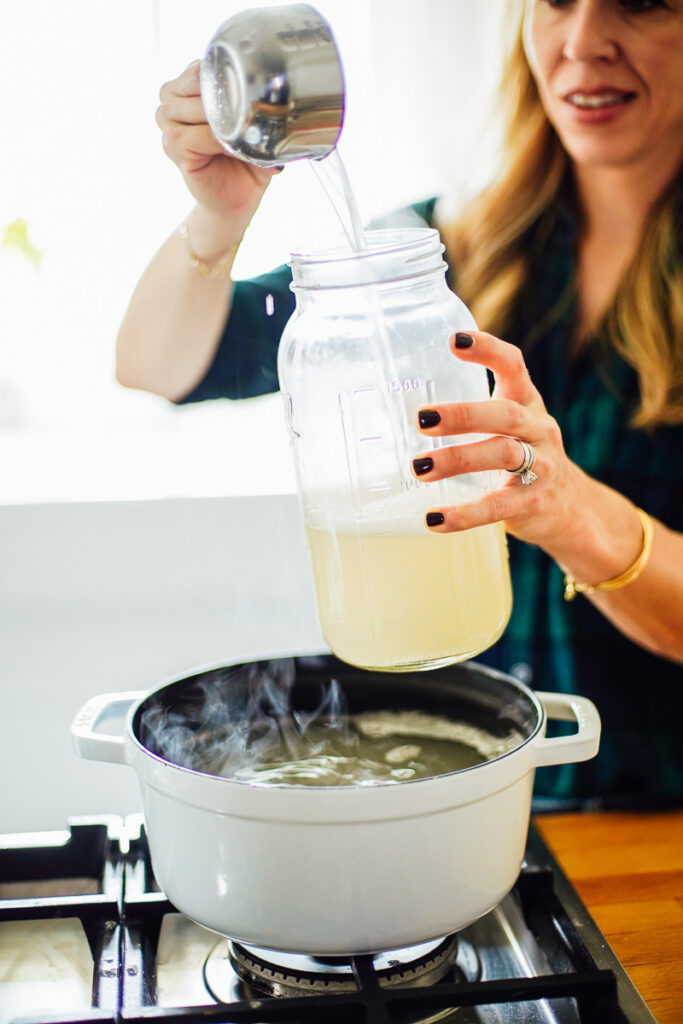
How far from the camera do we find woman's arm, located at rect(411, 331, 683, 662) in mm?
700

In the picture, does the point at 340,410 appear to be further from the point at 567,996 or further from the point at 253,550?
the point at 253,550

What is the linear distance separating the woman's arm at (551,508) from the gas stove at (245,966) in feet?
0.92

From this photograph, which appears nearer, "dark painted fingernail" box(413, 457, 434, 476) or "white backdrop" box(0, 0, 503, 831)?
"dark painted fingernail" box(413, 457, 434, 476)

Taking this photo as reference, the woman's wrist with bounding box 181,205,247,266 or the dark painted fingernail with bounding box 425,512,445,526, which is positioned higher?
the woman's wrist with bounding box 181,205,247,266

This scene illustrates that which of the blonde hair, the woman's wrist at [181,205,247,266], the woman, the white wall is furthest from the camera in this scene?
the white wall

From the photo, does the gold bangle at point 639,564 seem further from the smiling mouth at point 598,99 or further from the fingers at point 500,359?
the smiling mouth at point 598,99

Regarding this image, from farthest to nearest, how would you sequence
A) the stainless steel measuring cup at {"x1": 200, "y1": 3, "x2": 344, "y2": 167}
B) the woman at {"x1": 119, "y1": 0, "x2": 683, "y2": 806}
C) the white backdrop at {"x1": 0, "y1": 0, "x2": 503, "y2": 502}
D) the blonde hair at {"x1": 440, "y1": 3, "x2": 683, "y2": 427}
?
the white backdrop at {"x1": 0, "y1": 0, "x2": 503, "y2": 502}
the blonde hair at {"x1": 440, "y1": 3, "x2": 683, "y2": 427}
the woman at {"x1": 119, "y1": 0, "x2": 683, "y2": 806}
the stainless steel measuring cup at {"x1": 200, "y1": 3, "x2": 344, "y2": 167}

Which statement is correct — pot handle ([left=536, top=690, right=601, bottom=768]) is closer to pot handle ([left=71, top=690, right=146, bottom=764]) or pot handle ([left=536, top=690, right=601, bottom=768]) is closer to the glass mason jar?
the glass mason jar

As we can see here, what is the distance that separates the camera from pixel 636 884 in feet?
2.91

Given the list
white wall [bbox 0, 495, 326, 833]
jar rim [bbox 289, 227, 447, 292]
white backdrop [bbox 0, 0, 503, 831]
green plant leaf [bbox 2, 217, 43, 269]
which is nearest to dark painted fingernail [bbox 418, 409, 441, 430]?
jar rim [bbox 289, 227, 447, 292]

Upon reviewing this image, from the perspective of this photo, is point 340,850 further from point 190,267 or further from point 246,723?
point 190,267

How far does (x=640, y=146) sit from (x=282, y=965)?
3.32 feet

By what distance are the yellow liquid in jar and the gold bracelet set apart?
13.6 inches

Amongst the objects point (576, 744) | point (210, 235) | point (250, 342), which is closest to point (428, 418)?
point (576, 744)
